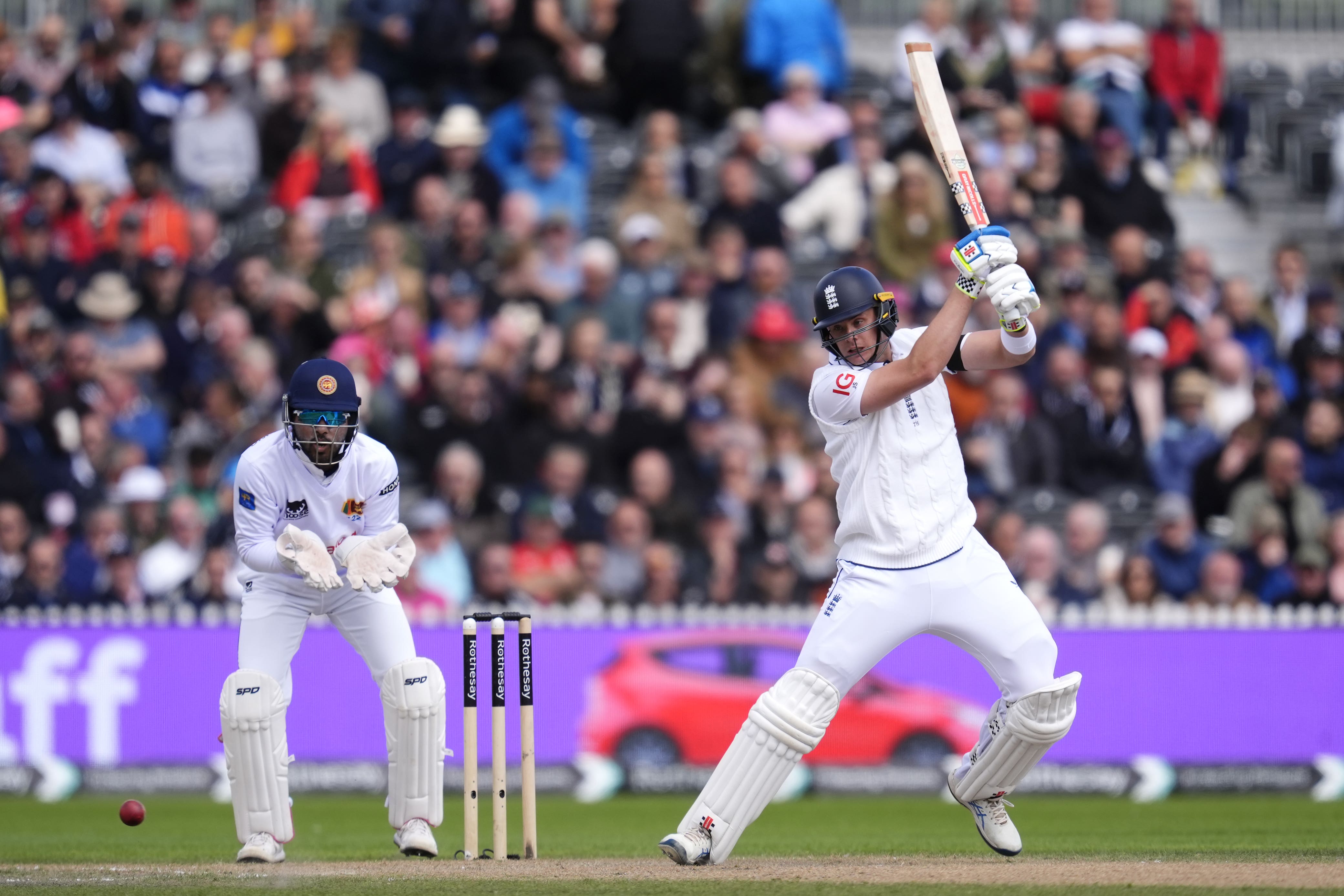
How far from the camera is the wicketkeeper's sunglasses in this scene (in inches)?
380

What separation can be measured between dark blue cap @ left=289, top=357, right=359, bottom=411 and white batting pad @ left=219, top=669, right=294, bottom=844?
1.30m

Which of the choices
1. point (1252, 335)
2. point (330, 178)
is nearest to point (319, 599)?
point (330, 178)

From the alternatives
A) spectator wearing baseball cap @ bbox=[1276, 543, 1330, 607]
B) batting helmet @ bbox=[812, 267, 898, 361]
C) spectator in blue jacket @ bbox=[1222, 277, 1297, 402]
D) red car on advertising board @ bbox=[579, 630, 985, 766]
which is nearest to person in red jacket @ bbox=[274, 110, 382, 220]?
red car on advertising board @ bbox=[579, 630, 985, 766]

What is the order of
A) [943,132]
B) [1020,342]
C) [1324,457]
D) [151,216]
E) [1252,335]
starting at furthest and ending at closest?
[151,216]
[1252,335]
[1324,457]
[943,132]
[1020,342]

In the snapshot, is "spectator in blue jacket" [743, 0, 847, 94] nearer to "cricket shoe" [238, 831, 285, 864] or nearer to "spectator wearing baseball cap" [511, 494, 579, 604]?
"spectator wearing baseball cap" [511, 494, 579, 604]

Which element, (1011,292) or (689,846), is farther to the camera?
(689,846)

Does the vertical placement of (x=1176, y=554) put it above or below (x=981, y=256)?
below

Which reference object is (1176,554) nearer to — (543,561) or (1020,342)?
(543,561)

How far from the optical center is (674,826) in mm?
12875

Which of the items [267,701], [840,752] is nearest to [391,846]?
[267,701]

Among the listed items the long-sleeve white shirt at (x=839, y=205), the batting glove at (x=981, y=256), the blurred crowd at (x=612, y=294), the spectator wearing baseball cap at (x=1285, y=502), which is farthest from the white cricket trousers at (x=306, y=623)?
the long-sleeve white shirt at (x=839, y=205)

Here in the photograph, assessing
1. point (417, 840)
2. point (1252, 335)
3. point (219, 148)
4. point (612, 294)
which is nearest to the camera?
point (417, 840)

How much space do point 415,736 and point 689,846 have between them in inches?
63.9

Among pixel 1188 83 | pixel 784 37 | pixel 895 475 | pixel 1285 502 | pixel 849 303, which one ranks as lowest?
pixel 1285 502
